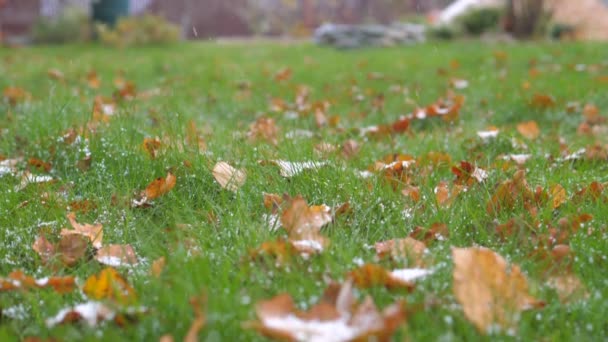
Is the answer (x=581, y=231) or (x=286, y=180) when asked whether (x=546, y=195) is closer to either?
(x=581, y=231)

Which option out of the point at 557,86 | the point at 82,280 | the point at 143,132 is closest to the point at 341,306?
the point at 82,280

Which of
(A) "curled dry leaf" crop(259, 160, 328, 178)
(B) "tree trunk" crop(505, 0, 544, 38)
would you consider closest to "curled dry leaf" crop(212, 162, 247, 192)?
(A) "curled dry leaf" crop(259, 160, 328, 178)

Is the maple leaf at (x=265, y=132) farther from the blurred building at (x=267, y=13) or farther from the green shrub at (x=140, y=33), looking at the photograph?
the blurred building at (x=267, y=13)

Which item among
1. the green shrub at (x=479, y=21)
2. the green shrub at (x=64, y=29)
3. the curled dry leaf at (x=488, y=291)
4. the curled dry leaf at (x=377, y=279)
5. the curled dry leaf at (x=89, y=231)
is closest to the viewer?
the curled dry leaf at (x=488, y=291)

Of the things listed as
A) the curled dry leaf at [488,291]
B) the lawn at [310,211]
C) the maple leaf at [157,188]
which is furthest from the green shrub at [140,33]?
the curled dry leaf at [488,291]

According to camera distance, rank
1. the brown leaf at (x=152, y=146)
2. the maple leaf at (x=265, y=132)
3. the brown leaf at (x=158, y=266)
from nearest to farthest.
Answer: the brown leaf at (x=158, y=266)
the brown leaf at (x=152, y=146)
the maple leaf at (x=265, y=132)

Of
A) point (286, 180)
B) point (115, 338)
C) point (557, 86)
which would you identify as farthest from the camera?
point (557, 86)

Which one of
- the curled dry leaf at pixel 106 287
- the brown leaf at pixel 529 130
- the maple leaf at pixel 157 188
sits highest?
the curled dry leaf at pixel 106 287

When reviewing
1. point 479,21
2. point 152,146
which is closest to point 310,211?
point 152,146
